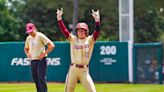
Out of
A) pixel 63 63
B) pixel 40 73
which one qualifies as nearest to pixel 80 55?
pixel 40 73

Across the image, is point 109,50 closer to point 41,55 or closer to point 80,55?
point 41,55

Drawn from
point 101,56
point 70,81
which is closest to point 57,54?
point 101,56

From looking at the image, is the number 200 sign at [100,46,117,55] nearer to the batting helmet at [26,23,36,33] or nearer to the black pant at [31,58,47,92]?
the black pant at [31,58,47,92]

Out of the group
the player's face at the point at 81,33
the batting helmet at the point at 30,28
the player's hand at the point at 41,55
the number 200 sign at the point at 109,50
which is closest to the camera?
the player's face at the point at 81,33

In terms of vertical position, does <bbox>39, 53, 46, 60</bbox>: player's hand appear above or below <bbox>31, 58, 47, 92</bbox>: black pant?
above

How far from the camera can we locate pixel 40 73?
519 inches

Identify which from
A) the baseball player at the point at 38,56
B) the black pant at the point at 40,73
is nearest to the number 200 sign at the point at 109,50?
the baseball player at the point at 38,56

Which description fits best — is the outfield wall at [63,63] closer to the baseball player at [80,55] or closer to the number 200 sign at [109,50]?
the number 200 sign at [109,50]

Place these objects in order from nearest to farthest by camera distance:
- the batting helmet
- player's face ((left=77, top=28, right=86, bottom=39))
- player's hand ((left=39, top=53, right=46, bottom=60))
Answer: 1. player's face ((left=77, top=28, right=86, bottom=39))
2. the batting helmet
3. player's hand ((left=39, top=53, right=46, bottom=60))

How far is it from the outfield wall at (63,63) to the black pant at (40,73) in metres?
12.0

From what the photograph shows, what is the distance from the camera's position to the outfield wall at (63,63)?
25.3m

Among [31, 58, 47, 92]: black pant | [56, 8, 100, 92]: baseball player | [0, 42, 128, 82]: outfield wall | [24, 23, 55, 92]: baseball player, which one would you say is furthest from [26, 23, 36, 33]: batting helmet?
[0, 42, 128, 82]: outfield wall

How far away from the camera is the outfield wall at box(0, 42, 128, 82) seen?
2533cm

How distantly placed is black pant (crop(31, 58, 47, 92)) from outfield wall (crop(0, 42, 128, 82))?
12.0 m
